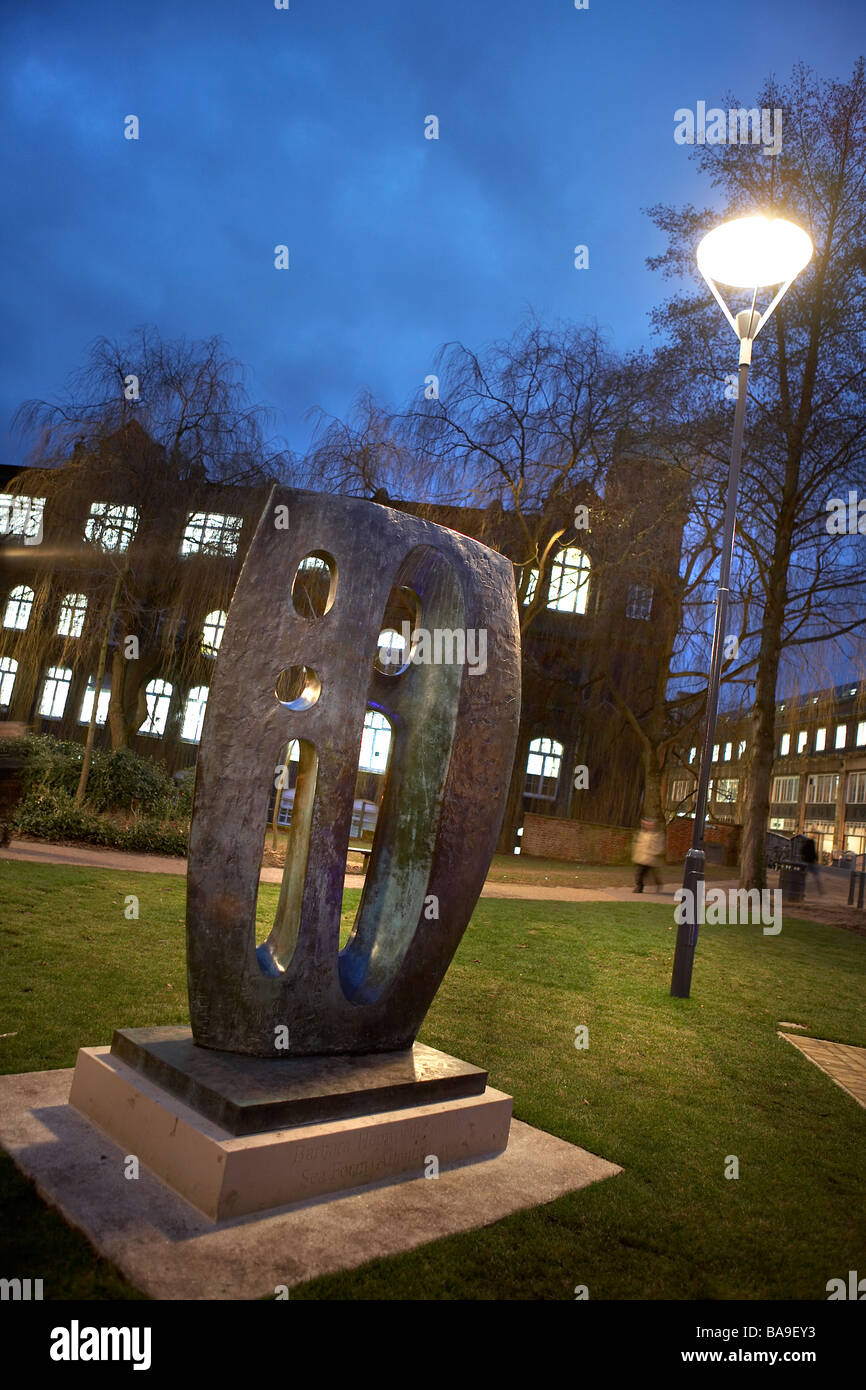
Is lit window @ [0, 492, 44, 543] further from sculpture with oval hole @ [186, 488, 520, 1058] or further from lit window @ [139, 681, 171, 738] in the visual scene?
sculpture with oval hole @ [186, 488, 520, 1058]

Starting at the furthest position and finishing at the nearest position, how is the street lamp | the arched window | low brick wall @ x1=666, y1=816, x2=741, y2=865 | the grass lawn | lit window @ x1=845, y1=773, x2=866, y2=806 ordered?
lit window @ x1=845, y1=773, x2=866, y2=806 → low brick wall @ x1=666, y1=816, x2=741, y2=865 → the arched window → the street lamp → the grass lawn

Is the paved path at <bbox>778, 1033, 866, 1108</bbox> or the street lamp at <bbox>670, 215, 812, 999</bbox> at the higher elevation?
the street lamp at <bbox>670, 215, 812, 999</bbox>

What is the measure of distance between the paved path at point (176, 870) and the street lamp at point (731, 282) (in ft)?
15.6

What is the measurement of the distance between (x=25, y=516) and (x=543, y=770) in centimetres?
1692

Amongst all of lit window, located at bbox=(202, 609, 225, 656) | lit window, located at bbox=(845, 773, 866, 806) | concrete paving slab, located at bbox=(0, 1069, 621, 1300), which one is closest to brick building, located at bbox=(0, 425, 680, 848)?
lit window, located at bbox=(202, 609, 225, 656)

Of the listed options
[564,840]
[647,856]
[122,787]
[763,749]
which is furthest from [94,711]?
[564,840]

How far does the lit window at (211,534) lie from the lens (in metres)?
17.1

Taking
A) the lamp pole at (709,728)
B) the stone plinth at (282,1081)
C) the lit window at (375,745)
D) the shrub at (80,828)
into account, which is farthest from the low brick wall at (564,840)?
the stone plinth at (282,1081)

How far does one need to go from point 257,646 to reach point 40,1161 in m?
2.36

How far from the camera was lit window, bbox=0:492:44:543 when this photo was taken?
631 inches

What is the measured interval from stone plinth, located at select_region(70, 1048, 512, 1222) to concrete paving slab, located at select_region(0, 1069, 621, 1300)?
6 cm

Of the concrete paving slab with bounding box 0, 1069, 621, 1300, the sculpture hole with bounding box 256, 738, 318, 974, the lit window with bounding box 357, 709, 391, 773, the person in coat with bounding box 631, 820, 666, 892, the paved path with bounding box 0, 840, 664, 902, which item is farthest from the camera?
the lit window with bounding box 357, 709, 391, 773
